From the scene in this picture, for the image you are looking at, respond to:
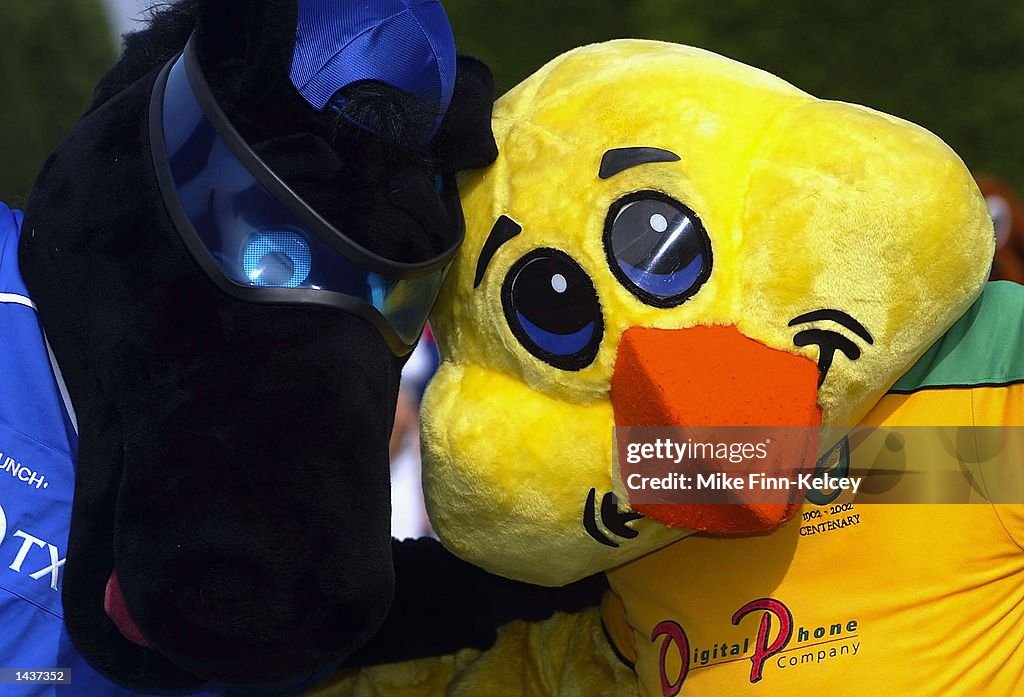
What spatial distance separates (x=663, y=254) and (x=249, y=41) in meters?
0.34

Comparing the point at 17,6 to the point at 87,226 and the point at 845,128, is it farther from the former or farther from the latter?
the point at 845,128

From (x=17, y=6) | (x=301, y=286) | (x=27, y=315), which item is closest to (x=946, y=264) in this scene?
(x=301, y=286)

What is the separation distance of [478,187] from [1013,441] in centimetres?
53

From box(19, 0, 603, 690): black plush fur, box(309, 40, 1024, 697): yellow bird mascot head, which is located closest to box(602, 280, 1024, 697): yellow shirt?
box(309, 40, 1024, 697): yellow bird mascot head

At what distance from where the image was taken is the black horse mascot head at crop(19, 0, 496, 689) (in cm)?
74

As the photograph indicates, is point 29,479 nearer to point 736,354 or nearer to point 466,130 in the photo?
point 466,130

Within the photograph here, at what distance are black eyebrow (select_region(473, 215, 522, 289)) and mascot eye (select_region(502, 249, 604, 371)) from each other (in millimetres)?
26

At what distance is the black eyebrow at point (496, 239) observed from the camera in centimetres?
88

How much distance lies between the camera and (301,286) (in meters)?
0.77

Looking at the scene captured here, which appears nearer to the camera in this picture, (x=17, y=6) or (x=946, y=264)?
(x=946, y=264)

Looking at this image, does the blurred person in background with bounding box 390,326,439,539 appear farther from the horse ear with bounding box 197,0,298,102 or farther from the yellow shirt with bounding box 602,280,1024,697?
the horse ear with bounding box 197,0,298,102

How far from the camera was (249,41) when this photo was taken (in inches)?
29.8

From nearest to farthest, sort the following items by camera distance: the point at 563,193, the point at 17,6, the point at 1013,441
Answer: the point at 563,193 → the point at 1013,441 → the point at 17,6

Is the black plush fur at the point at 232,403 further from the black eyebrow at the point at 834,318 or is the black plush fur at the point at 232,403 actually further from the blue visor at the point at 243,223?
the black eyebrow at the point at 834,318
